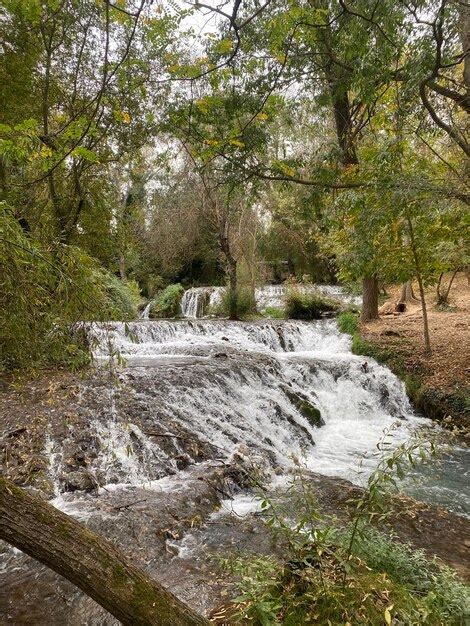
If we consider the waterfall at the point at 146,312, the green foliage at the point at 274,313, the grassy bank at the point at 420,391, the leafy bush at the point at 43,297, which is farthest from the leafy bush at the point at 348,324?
the leafy bush at the point at 43,297

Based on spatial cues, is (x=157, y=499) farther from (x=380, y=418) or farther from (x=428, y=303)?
(x=428, y=303)

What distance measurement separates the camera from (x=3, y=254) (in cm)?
226

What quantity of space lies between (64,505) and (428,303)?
14947mm

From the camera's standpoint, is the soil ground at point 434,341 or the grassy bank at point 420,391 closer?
the grassy bank at point 420,391

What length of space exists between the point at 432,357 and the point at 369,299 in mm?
3922

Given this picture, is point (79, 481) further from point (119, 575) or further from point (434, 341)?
point (434, 341)

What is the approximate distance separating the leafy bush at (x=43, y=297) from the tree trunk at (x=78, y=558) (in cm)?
116

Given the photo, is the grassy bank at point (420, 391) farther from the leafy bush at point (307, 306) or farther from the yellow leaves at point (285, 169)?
the yellow leaves at point (285, 169)

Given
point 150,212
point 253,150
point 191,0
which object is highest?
point 150,212

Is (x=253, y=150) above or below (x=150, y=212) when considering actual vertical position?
below

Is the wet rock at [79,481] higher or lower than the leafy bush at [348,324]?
lower

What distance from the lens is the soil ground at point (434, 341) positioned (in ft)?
27.0

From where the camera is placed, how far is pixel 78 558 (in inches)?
67.7

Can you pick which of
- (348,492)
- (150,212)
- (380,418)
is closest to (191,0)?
(348,492)
